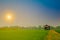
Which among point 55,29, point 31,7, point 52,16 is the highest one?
point 31,7

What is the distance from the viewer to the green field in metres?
2.28

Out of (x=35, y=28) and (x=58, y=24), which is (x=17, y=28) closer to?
(x=35, y=28)

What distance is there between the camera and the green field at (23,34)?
228cm

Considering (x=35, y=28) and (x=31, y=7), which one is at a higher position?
(x=31, y=7)

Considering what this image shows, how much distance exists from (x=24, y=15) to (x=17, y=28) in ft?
0.76

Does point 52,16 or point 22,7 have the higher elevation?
point 22,7

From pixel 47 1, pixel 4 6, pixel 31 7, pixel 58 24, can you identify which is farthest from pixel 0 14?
pixel 58 24

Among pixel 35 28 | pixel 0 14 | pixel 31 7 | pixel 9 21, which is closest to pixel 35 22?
pixel 35 28

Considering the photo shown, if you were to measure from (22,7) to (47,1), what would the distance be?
1.33 ft

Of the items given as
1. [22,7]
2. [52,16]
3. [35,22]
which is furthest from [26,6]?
[52,16]

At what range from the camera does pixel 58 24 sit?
236 centimetres

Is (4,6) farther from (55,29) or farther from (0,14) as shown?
(55,29)

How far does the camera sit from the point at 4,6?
2371 mm

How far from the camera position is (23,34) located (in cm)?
231
